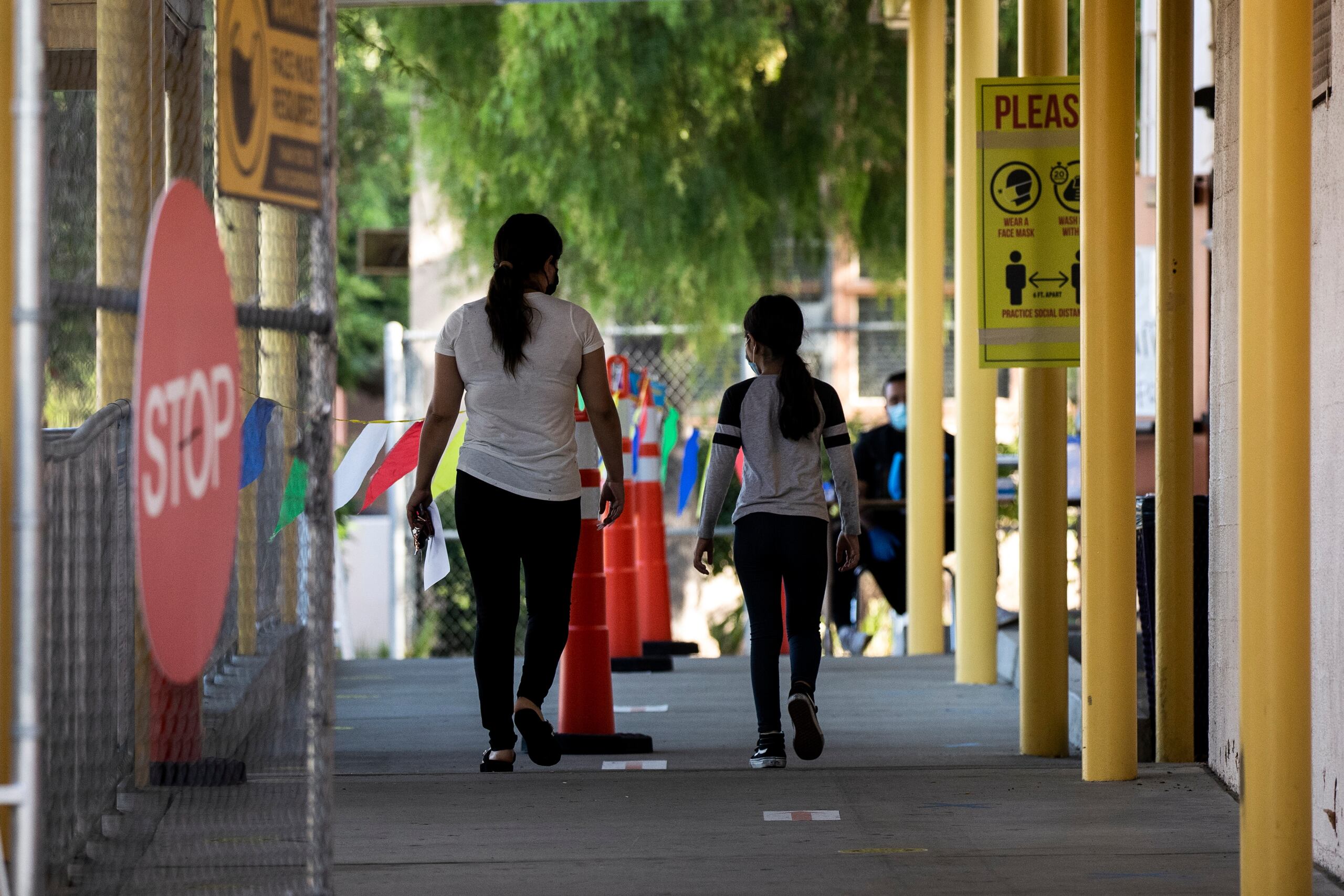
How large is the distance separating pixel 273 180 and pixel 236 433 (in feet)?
1.85

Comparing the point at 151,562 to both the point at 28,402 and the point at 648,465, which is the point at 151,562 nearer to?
the point at 28,402

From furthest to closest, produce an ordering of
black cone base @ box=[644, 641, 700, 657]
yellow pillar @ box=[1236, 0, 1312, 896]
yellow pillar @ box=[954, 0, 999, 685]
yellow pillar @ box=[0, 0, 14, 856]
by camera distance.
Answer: black cone base @ box=[644, 641, 700, 657]
yellow pillar @ box=[954, 0, 999, 685]
yellow pillar @ box=[1236, 0, 1312, 896]
yellow pillar @ box=[0, 0, 14, 856]

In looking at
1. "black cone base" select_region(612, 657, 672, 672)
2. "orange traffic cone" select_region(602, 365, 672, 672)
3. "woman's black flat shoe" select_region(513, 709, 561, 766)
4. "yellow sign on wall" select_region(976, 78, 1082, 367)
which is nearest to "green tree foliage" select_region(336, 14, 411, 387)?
"orange traffic cone" select_region(602, 365, 672, 672)

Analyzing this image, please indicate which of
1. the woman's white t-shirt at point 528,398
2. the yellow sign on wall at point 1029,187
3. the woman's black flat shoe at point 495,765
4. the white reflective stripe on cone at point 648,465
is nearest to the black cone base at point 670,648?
the white reflective stripe on cone at point 648,465

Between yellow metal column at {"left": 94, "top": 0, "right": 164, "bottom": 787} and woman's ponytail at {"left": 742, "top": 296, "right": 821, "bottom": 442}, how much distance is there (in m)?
2.19

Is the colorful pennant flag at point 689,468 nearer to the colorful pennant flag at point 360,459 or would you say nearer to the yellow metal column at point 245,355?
the yellow metal column at point 245,355

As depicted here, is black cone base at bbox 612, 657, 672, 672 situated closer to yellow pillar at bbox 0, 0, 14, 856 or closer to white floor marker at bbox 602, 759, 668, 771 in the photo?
white floor marker at bbox 602, 759, 668, 771

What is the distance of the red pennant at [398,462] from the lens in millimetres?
7246

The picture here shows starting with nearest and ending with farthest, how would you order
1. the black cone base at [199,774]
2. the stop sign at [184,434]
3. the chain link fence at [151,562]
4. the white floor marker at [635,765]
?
the stop sign at [184,434]
the chain link fence at [151,562]
the black cone base at [199,774]
the white floor marker at [635,765]

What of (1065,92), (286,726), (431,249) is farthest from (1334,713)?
(431,249)

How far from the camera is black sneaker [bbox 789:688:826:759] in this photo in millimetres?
6309

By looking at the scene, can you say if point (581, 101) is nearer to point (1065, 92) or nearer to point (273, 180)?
point (1065, 92)

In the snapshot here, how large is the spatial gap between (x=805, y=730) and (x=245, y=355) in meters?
3.30

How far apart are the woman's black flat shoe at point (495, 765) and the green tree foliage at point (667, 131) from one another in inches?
359
